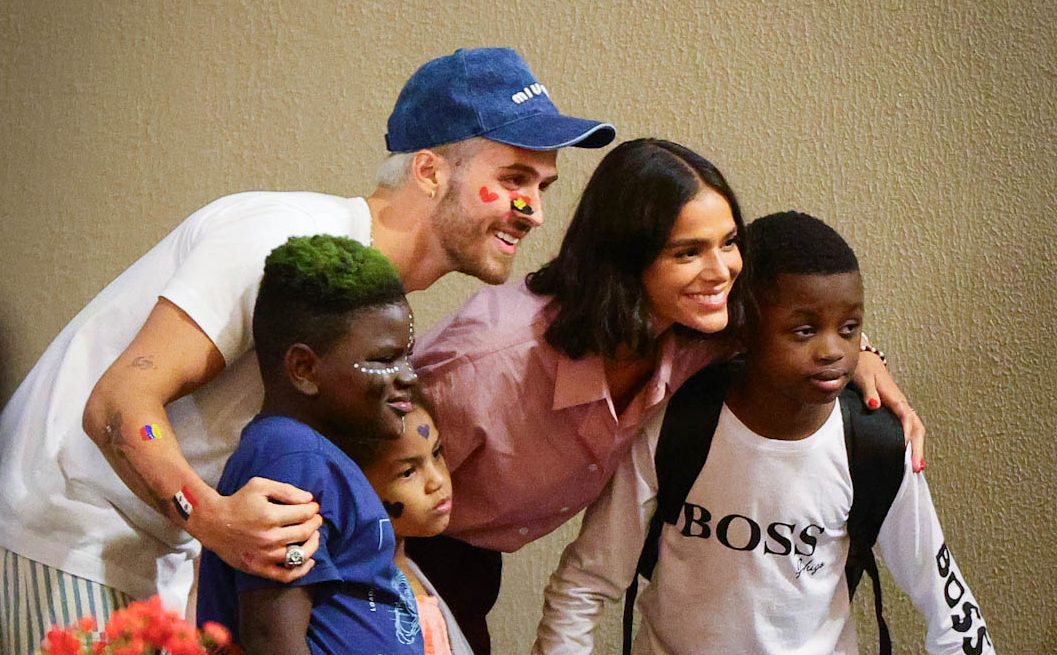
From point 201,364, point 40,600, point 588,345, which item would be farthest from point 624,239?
point 40,600

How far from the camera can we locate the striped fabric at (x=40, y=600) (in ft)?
3.91

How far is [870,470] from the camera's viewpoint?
1.46m

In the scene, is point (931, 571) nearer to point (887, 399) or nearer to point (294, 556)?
point (887, 399)

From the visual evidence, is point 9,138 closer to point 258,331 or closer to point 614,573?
point 258,331

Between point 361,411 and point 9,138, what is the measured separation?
1287 mm

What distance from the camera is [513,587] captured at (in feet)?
6.55

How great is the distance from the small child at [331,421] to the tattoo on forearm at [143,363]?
10 centimetres

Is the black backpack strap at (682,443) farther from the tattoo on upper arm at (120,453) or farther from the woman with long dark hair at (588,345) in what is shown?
the tattoo on upper arm at (120,453)

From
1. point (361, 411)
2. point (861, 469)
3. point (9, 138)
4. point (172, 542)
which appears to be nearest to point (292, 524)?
point (361, 411)

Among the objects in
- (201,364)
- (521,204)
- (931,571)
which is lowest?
(931,571)

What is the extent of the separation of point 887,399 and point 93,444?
947mm

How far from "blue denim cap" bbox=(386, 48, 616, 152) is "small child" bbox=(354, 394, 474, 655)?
1.04 feet

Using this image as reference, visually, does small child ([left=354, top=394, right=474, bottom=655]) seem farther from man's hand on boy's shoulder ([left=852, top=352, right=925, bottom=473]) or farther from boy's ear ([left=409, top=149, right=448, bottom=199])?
man's hand on boy's shoulder ([left=852, top=352, right=925, bottom=473])

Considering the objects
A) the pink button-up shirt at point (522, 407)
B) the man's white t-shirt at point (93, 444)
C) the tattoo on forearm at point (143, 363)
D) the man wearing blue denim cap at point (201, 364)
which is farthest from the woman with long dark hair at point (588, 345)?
the tattoo on forearm at point (143, 363)
